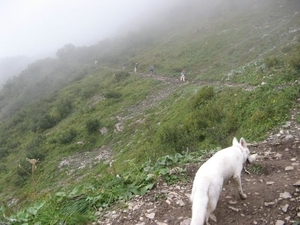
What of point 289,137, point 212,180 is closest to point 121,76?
point 289,137

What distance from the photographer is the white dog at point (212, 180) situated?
401 cm

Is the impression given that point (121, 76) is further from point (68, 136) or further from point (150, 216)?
point (150, 216)

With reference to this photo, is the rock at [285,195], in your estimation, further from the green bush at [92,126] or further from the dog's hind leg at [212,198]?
the green bush at [92,126]

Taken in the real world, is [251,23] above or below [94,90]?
above

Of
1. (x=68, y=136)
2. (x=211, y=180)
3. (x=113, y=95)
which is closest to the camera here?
(x=211, y=180)

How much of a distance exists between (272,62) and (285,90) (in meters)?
7.48

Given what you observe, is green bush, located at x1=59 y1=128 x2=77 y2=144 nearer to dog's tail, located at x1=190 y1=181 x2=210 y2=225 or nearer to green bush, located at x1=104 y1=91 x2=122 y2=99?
green bush, located at x1=104 y1=91 x2=122 y2=99

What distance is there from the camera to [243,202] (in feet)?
17.3

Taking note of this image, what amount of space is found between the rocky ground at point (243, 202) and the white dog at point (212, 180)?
0.38 m

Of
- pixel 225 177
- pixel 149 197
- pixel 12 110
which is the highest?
pixel 225 177

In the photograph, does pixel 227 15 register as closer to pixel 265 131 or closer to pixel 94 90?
pixel 94 90

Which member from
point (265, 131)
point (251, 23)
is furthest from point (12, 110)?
point (265, 131)

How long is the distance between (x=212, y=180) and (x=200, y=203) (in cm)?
50

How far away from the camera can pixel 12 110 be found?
59531 millimetres
